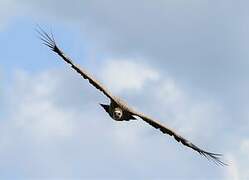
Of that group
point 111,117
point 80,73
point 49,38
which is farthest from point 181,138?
point 49,38

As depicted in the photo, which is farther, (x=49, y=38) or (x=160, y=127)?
(x=160, y=127)

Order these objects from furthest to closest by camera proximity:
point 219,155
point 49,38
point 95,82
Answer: point 95,82 < point 49,38 < point 219,155

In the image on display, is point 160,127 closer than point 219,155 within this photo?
No

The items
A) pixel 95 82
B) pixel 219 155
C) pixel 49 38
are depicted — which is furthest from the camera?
pixel 95 82

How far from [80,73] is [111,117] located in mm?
2993

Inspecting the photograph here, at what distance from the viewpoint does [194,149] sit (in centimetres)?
4069

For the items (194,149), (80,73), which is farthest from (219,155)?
(80,73)

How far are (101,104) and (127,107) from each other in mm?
1538

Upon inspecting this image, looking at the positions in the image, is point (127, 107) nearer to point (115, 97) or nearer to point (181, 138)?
point (115, 97)

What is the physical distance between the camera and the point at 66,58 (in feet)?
128

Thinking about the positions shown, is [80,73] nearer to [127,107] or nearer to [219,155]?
[127,107]

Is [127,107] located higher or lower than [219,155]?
higher

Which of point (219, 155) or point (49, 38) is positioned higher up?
point (49, 38)

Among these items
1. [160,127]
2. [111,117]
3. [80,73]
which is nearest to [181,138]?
[160,127]
